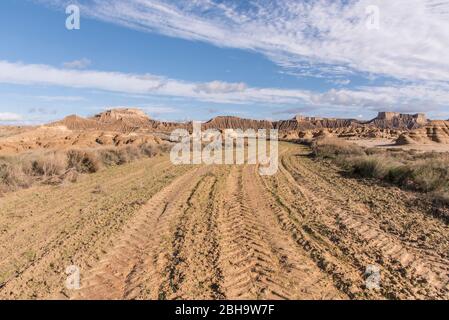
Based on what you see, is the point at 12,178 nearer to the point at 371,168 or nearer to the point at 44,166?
the point at 44,166

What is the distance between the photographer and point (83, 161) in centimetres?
1864

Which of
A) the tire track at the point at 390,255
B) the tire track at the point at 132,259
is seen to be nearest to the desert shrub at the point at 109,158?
the tire track at the point at 132,259

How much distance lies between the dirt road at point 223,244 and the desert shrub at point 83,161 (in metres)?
5.92

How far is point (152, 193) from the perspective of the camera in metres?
11.5

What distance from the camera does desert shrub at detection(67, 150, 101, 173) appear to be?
17.8 m

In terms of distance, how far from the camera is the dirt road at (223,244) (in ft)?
16.2

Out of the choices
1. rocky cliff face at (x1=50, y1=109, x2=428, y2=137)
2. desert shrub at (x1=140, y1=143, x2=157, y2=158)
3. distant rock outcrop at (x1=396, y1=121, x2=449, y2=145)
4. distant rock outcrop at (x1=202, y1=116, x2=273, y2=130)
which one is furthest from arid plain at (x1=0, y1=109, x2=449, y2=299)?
distant rock outcrop at (x1=202, y1=116, x2=273, y2=130)

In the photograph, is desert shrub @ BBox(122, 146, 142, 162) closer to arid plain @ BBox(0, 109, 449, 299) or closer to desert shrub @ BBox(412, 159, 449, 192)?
arid plain @ BBox(0, 109, 449, 299)

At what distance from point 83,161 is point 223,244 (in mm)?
13954

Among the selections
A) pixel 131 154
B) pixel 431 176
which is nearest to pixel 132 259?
pixel 431 176

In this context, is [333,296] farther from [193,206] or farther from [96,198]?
[96,198]

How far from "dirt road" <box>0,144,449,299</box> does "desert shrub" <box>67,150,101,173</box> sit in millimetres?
5920

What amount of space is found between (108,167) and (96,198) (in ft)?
31.1

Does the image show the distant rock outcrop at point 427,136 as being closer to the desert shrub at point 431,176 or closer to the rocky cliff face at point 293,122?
the desert shrub at point 431,176
